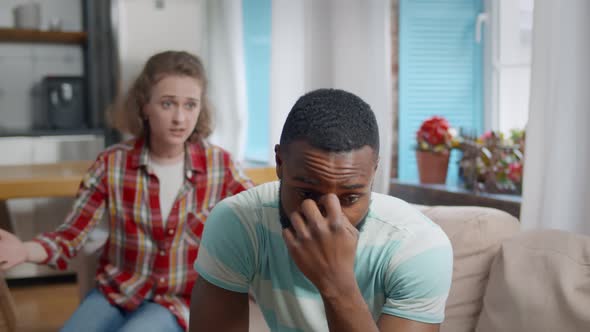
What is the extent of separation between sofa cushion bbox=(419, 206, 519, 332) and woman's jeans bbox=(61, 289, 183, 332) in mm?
683

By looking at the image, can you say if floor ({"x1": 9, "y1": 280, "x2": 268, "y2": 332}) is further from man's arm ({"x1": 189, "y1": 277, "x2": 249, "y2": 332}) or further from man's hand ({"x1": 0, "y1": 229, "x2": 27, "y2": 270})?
man's arm ({"x1": 189, "y1": 277, "x2": 249, "y2": 332})

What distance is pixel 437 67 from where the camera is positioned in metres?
3.13

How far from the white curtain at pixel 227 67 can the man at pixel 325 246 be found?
2796 millimetres

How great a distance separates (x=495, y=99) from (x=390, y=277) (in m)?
2.29

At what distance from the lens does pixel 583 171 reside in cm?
156

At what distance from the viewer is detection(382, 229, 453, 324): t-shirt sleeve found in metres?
0.94

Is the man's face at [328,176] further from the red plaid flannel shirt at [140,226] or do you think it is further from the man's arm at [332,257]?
the red plaid flannel shirt at [140,226]

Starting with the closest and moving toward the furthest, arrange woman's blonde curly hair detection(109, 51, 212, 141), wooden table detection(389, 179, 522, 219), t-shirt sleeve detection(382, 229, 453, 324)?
t-shirt sleeve detection(382, 229, 453, 324)
woman's blonde curly hair detection(109, 51, 212, 141)
wooden table detection(389, 179, 522, 219)

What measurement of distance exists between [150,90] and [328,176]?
102 cm

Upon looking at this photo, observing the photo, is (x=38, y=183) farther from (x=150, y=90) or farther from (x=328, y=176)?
(x=328, y=176)

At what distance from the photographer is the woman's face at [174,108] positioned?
1666 millimetres

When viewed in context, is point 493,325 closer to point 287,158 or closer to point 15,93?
point 287,158

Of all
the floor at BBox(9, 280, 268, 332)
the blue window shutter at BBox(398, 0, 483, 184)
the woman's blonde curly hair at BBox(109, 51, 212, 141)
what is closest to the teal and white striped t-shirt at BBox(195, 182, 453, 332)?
the woman's blonde curly hair at BBox(109, 51, 212, 141)

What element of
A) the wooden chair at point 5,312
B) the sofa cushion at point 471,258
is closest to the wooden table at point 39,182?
the wooden chair at point 5,312
